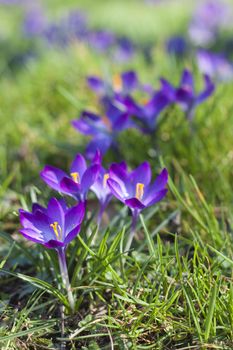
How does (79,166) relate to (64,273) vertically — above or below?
above

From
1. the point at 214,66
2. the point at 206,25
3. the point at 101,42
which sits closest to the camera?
the point at 214,66

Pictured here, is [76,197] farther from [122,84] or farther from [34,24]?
[34,24]

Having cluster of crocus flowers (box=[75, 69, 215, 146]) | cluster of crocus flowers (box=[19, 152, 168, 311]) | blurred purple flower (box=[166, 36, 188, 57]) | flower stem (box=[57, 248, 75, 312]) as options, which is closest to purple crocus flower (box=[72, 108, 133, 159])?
cluster of crocus flowers (box=[75, 69, 215, 146])

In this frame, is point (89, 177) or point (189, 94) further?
point (189, 94)

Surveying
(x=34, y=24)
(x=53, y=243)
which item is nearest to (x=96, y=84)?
(x=53, y=243)

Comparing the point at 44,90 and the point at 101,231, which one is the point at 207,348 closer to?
the point at 101,231

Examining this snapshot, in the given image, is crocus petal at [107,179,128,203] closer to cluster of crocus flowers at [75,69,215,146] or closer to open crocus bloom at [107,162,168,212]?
open crocus bloom at [107,162,168,212]

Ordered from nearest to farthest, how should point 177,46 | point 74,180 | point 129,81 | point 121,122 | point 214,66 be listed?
point 74,180
point 121,122
point 129,81
point 214,66
point 177,46

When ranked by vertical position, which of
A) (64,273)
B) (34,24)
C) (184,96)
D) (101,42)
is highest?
(184,96)
